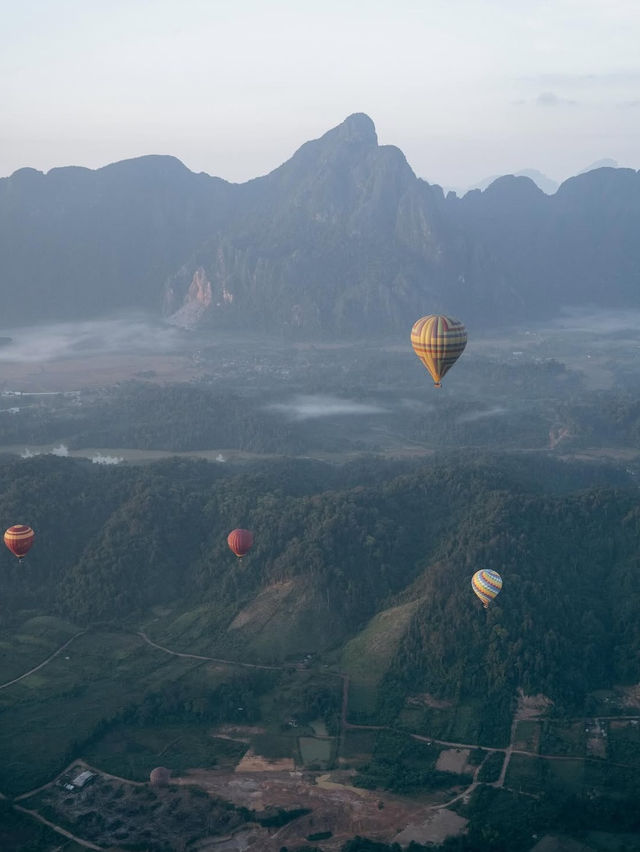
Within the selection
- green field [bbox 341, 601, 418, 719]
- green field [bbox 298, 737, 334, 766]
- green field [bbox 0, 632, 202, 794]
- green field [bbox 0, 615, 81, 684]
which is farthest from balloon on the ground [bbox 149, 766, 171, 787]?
green field [bbox 0, 615, 81, 684]

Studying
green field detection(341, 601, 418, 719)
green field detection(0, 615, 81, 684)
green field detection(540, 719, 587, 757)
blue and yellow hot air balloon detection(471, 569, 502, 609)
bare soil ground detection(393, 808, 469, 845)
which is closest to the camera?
bare soil ground detection(393, 808, 469, 845)

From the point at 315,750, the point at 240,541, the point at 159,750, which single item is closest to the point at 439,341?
the point at 240,541

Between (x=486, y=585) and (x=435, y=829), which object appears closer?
(x=435, y=829)

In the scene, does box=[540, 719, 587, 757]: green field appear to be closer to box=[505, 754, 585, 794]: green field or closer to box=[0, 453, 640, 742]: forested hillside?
box=[505, 754, 585, 794]: green field

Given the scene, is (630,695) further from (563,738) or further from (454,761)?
(454,761)

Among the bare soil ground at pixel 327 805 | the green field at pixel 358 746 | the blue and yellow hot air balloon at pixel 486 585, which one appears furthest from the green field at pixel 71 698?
the blue and yellow hot air balloon at pixel 486 585

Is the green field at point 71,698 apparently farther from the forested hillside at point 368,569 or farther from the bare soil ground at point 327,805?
the bare soil ground at point 327,805

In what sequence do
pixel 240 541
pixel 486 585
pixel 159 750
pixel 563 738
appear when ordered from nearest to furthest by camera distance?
1. pixel 563 738
2. pixel 159 750
3. pixel 486 585
4. pixel 240 541
